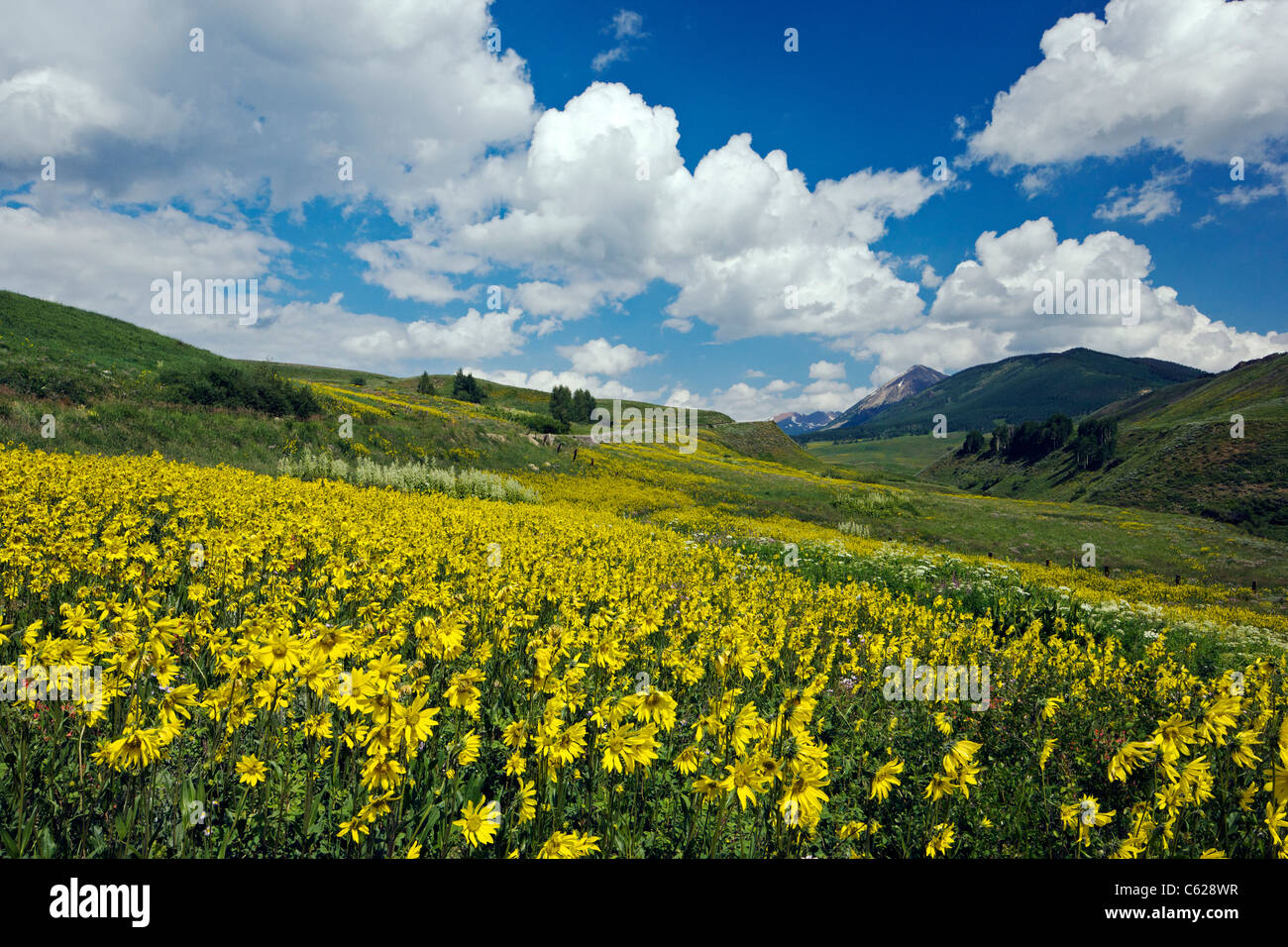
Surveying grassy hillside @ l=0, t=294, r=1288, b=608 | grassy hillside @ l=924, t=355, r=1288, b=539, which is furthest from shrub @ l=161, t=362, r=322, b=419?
grassy hillside @ l=924, t=355, r=1288, b=539

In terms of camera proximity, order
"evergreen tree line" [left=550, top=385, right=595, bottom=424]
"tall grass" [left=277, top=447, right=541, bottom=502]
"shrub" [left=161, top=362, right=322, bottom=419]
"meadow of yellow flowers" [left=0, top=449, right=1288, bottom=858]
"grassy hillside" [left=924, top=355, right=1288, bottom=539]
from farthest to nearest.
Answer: "evergreen tree line" [left=550, top=385, right=595, bottom=424] < "grassy hillside" [left=924, top=355, right=1288, bottom=539] < "shrub" [left=161, top=362, right=322, bottom=419] < "tall grass" [left=277, top=447, right=541, bottom=502] < "meadow of yellow flowers" [left=0, top=449, right=1288, bottom=858]

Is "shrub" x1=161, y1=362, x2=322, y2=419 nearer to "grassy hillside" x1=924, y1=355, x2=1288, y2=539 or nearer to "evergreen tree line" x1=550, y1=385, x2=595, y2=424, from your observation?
"evergreen tree line" x1=550, y1=385, x2=595, y2=424

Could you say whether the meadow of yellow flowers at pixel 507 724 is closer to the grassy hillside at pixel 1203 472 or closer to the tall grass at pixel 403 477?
the tall grass at pixel 403 477

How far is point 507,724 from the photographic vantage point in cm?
336

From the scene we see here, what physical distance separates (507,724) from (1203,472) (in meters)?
85.7

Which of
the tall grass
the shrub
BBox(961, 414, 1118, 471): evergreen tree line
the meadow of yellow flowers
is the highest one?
BBox(961, 414, 1118, 471): evergreen tree line

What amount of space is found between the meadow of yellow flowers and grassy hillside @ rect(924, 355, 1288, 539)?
2591 inches

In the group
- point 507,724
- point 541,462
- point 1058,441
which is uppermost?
point 1058,441

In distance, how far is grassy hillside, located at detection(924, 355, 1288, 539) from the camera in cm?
5191

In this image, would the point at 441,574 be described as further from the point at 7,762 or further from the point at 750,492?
the point at 750,492

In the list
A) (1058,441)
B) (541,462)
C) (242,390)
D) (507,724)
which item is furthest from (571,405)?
(1058,441)

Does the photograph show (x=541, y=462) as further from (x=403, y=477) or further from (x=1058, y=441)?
(x=1058, y=441)

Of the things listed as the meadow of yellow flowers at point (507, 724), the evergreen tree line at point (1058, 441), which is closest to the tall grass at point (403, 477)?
the meadow of yellow flowers at point (507, 724)
